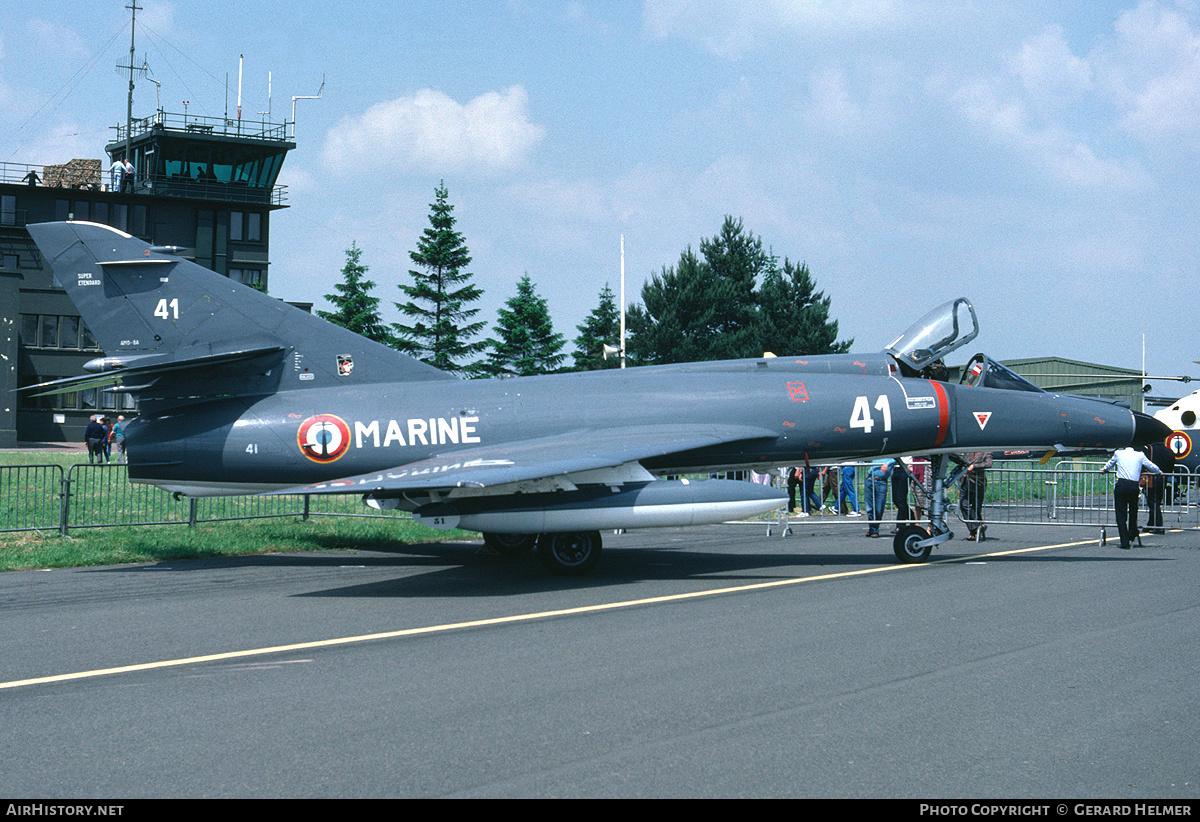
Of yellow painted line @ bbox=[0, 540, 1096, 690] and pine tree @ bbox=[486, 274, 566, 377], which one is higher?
pine tree @ bbox=[486, 274, 566, 377]

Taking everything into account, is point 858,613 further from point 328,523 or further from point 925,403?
point 328,523

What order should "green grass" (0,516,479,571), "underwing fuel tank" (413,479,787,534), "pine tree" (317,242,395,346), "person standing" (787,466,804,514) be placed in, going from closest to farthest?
"underwing fuel tank" (413,479,787,534), "green grass" (0,516,479,571), "person standing" (787,466,804,514), "pine tree" (317,242,395,346)

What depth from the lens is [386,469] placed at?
503 inches

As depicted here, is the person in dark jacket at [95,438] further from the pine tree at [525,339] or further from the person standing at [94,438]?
the pine tree at [525,339]

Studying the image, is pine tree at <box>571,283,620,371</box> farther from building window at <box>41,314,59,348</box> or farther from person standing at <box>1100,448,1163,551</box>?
person standing at <box>1100,448,1163,551</box>

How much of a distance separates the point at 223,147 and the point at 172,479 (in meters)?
51.5

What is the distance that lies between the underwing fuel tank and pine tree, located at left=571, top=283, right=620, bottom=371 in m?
50.7

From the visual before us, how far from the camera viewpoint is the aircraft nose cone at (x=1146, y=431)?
13.8m

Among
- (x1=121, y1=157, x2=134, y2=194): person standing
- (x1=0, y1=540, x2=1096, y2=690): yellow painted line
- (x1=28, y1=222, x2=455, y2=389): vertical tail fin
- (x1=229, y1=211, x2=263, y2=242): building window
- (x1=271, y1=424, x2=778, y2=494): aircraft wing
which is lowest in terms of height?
(x1=0, y1=540, x2=1096, y2=690): yellow painted line

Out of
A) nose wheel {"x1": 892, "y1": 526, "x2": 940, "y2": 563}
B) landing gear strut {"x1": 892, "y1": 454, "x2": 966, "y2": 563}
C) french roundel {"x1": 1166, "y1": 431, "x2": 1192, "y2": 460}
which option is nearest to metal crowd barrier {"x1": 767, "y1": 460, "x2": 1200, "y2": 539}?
french roundel {"x1": 1166, "y1": 431, "x2": 1192, "y2": 460}

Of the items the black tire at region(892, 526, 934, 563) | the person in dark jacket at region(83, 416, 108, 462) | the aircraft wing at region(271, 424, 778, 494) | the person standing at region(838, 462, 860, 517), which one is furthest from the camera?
the person in dark jacket at region(83, 416, 108, 462)

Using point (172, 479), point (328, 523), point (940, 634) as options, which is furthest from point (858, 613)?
point (328, 523)

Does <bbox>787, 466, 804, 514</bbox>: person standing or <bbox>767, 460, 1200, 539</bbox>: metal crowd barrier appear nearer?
<bbox>767, 460, 1200, 539</bbox>: metal crowd barrier

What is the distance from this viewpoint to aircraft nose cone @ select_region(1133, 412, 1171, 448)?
13.8 metres
